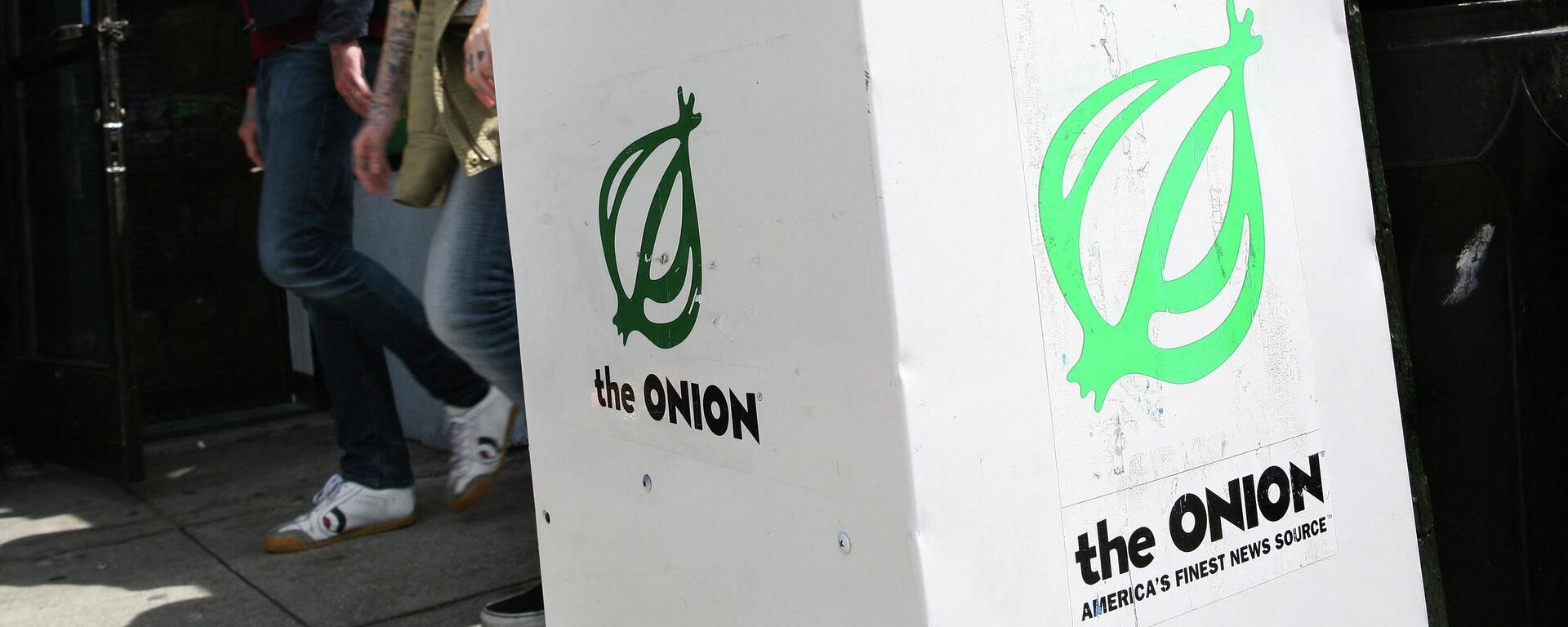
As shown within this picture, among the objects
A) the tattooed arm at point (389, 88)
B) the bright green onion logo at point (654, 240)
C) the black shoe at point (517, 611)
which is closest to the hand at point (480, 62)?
the tattooed arm at point (389, 88)

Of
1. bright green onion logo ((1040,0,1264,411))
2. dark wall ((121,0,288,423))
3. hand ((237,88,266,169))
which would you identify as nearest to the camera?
bright green onion logo ((1040,0,1264,411))

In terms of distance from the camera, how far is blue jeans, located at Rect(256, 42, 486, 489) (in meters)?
3.17

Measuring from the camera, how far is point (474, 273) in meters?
2.55

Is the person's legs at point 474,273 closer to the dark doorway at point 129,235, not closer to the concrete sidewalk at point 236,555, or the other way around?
the concrete sidewalk at point 236,555

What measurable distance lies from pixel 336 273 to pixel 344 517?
0.67m

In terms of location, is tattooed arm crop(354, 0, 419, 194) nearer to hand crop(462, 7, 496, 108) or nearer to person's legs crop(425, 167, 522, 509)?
person's legs crop(425, 167, 522, 509)

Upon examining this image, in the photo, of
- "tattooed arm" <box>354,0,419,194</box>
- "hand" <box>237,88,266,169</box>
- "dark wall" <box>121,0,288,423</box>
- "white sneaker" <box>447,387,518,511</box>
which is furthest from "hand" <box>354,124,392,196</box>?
"dark wall" <box>121,0,288,423</box>

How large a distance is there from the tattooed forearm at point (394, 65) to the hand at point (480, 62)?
1.79 feet

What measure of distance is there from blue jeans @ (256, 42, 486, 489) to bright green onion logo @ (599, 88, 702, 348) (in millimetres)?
1740

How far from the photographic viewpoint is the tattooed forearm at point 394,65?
2.75m

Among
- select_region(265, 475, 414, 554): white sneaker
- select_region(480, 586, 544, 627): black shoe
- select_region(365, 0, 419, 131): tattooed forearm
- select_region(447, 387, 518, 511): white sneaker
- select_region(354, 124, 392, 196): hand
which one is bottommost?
select_region(480, 586, 544, 627): black shoe

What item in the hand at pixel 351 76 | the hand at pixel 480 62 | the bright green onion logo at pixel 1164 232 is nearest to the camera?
the bright green onion logo at pixel 1164 232

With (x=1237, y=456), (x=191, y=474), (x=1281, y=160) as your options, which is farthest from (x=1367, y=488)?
(x=191, y=474)

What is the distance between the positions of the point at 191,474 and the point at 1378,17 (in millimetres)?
4299
